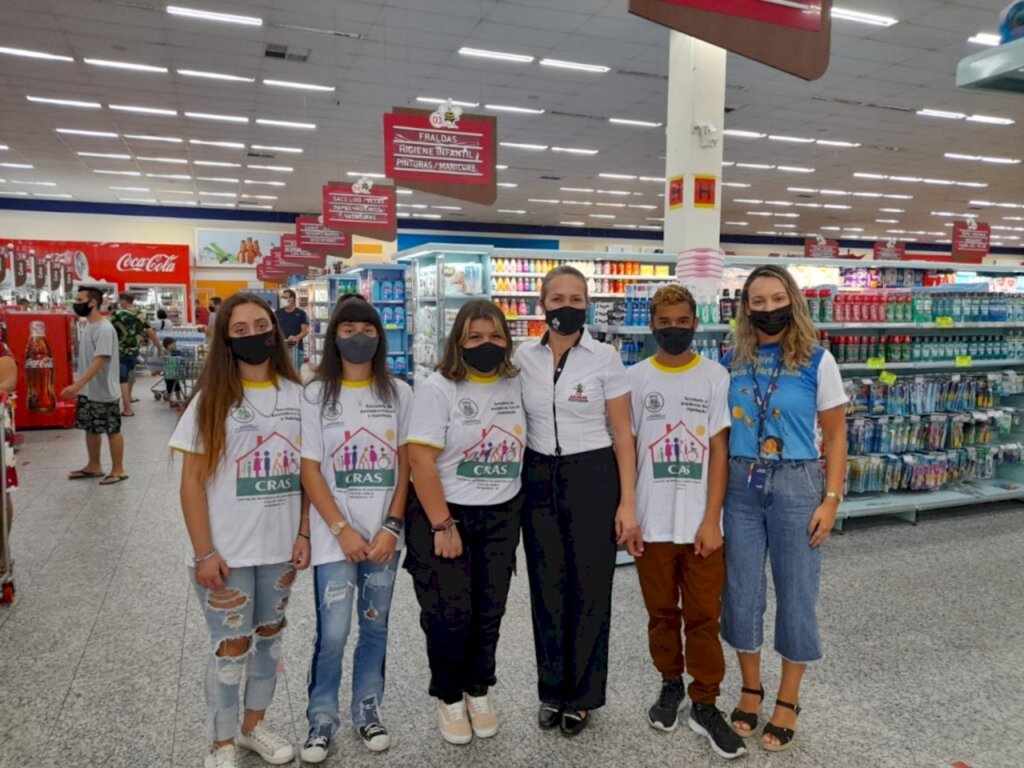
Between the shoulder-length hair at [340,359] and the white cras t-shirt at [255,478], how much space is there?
0.44 ft

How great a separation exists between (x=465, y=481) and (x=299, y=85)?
9655 millimetres

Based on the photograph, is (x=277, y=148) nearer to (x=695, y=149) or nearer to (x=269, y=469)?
(x=695, y=149)

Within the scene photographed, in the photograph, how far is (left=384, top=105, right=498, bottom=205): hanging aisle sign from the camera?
620 cm

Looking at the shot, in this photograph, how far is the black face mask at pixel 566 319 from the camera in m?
2.41

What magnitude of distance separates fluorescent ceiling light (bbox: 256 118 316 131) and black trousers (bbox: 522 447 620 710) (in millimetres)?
11579

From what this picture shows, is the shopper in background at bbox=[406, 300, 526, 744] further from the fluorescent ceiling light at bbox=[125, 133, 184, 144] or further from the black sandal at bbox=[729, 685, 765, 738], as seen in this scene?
the fluorescent ceiling light at bbox=[125, 133, 184, 144]

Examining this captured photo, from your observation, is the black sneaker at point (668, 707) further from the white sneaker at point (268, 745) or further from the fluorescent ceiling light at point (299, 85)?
the fluorescent ceiling light at point (299, 85)

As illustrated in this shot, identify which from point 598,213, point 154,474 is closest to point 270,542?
point 154,474

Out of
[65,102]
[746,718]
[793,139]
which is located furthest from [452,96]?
[746,718]

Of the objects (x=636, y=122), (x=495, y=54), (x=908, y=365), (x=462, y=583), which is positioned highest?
(x=636, y=122)

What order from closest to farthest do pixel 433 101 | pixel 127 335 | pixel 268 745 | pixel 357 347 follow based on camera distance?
pixel 357 347 → pixel 268 745 → pixel 127 335 → pixel 433 101

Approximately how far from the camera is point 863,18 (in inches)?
310

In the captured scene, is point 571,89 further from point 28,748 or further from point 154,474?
point 28,748

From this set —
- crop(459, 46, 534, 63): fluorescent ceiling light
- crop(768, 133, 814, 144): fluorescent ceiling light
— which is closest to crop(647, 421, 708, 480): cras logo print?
crop(459, 46, 534, 63): fluorescent ceiling light
